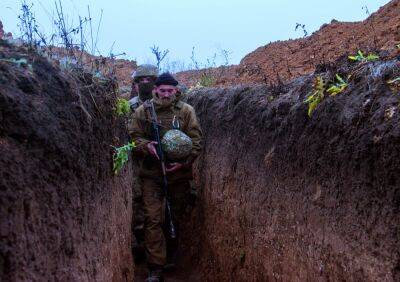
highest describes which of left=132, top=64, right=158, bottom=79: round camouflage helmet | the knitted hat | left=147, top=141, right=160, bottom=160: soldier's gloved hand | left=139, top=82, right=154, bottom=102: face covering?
left=132, top=64, right=158, bottom=79: round camouflage helmet

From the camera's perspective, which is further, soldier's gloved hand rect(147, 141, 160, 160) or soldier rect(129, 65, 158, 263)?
soldier rect(129, 65, 158, 263)

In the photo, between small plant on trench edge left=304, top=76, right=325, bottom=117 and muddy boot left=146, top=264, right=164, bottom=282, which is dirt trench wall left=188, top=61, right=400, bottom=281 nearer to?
small plant on trench edge left=304, top=76, right=325, bottom=117

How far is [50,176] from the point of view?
2.61 m

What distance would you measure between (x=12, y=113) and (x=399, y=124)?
6.12 feet

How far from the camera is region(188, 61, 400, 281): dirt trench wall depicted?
9.41ft

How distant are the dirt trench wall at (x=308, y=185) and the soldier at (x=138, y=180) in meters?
1.27

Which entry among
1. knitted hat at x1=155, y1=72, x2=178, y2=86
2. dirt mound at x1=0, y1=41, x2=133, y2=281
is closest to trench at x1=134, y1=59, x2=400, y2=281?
knitted hat at x1=155, y1=72, x2=178, y2=86

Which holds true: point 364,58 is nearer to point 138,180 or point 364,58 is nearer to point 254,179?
point 254,179

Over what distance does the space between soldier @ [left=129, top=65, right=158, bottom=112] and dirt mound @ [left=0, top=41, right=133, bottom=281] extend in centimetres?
409

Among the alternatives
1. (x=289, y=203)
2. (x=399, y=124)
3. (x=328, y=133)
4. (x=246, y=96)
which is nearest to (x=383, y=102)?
(x=399, y=124)

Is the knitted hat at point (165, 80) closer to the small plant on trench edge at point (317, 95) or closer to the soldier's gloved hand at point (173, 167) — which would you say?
the soldier's gloved hand at point (173, 167)

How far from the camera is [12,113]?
7.77 ft

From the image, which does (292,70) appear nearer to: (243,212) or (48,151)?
(243,212)

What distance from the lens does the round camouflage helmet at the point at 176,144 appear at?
6496 mm
